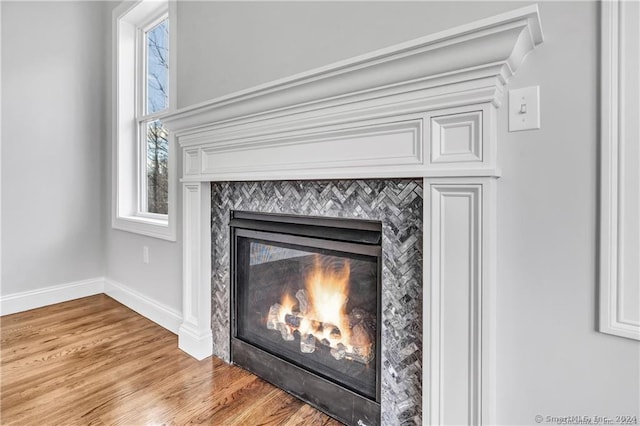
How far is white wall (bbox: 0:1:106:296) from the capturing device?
2594mm

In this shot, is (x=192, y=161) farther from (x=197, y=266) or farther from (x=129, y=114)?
(x=129, y=114)

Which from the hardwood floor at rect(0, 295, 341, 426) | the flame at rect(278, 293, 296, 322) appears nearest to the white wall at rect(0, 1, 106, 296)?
the hardwood floor at rect(0, 295, 341, 426)

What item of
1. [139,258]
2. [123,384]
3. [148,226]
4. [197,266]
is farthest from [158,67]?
[123,384]

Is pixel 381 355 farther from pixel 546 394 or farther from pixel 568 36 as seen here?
pixel 568 36

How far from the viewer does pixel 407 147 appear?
1116 millimetres

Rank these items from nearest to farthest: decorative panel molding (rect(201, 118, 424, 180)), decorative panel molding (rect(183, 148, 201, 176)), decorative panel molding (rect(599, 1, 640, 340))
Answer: decorative panel molding (rect(599, 1, 640, 340)), decorative panel molding (rect(201, 118, 424, 180)), decorative panel molding (rect(183, 148, 201, 176))

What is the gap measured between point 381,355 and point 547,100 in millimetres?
1006

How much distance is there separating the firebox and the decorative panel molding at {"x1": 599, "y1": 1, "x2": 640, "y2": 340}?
66cm

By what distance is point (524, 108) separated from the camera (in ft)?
3.29

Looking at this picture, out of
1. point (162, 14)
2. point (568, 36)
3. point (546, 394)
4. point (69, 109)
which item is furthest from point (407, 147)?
point (69, 109)

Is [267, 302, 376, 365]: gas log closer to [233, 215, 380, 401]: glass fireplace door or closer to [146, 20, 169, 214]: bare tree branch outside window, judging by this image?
[233, 215, 380, 401]: glass fireplace door

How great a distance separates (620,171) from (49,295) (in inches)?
144

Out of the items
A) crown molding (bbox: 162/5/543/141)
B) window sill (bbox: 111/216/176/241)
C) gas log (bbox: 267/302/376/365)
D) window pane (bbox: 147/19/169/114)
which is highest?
window pane (bbox: 147/19/169/114)

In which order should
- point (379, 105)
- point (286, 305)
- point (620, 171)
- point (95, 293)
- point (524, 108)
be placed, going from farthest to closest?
point (95, 293) < point (286, 305) < point (379, 105) < point (524, 108) < point (620, 171)
